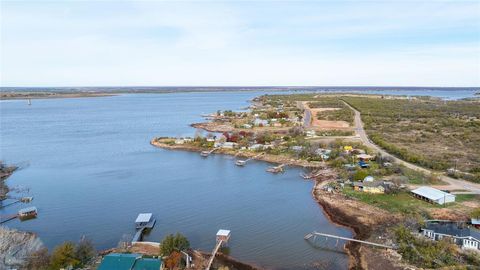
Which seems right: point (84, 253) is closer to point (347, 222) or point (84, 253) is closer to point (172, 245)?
point (172, 245)

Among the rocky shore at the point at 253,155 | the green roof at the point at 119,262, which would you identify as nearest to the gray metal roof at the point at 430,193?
the rocky shore at the point at 253,155

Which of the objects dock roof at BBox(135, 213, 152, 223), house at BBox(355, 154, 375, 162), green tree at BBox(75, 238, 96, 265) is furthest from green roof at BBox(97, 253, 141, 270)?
house at BBox(355, 154, 375, 162)

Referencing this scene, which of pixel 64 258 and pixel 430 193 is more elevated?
pixel 430 193

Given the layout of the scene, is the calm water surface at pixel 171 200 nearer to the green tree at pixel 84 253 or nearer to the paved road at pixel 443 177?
the green tree at pixel 84 253

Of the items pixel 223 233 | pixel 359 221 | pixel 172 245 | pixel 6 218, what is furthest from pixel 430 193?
pixel 6 218

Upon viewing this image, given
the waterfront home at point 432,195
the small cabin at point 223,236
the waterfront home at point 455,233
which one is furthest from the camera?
the waterfront home at point 432,195

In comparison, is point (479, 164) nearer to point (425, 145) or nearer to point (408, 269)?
point (425, 145)
